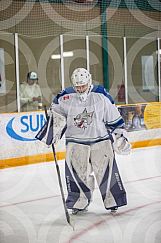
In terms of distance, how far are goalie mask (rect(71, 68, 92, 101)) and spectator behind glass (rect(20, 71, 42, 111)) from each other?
4.45 ft

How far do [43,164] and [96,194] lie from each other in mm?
1265

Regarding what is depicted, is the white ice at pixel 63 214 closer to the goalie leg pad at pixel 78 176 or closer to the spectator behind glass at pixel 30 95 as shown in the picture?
the goalie leg pad at pixel 78 176

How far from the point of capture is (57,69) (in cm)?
521

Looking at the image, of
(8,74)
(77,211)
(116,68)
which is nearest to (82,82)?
(77,211)

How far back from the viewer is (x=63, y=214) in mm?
2160

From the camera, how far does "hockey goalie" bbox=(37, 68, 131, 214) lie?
6.97 feet

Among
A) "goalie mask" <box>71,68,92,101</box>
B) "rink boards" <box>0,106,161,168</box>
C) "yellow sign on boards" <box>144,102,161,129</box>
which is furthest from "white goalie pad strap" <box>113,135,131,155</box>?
"yellow sign on boards" <box>144,102,161,129</box>

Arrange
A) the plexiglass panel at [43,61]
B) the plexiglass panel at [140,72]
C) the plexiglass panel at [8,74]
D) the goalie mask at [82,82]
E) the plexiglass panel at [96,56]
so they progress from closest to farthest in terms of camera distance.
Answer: the goalie mask at [82,82] → the plexiglass panel at [8,74] → the plexiglass panel at [96,56] → the plexiglass panel at [43,61] → the plexiglass panel at [140,72]

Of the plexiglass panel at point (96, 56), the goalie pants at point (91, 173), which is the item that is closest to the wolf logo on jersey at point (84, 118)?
the goalie pants at point (91, 173)

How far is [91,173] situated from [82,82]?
1.30ft

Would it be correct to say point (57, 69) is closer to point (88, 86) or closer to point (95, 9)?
point (95, 9)

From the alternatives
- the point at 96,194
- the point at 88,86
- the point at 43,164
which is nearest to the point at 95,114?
the point at 88,86

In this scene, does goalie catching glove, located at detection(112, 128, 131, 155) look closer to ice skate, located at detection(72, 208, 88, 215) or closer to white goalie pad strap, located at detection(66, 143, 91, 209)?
white goalie pad strap, located at detection(66, 143, 91, 209)

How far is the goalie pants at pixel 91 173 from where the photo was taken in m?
2.19
